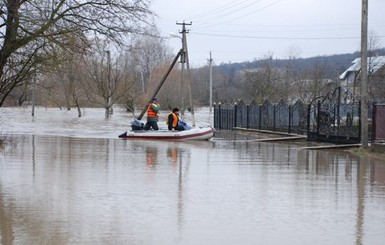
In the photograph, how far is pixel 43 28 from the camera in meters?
15.0

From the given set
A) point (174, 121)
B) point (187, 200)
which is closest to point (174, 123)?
point (174, 121)

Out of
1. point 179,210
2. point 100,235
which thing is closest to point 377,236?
point 179,210

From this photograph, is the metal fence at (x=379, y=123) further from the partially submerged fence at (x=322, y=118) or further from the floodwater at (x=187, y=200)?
the floodwater at (x=187, y=200)

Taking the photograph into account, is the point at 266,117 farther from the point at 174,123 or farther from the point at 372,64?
the point at 372,64

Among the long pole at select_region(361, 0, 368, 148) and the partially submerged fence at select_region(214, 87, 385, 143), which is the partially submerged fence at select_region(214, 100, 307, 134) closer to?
the partially submerged fence at select_region(214, 87, 385, 143)

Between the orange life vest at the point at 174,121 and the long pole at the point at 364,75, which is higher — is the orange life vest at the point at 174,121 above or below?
below

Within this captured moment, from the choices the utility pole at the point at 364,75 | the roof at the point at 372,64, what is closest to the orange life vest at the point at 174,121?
the utility pole at the point at 364,75

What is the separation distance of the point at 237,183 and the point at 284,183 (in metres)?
1.06

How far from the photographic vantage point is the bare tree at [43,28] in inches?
599

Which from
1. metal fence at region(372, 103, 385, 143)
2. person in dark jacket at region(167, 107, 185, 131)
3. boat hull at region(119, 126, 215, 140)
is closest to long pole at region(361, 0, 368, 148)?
metal fence at region(372, 103, 385, 143)

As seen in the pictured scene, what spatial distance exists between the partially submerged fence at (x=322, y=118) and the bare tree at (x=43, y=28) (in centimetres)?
1012

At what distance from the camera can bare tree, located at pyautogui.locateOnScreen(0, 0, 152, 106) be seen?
1522 centimetres

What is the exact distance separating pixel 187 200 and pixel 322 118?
671 inches

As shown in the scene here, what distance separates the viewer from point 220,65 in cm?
17175
